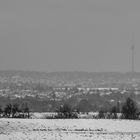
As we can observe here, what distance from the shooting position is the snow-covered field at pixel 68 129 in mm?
45531

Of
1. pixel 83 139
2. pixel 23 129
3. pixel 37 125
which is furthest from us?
pixel 37 125

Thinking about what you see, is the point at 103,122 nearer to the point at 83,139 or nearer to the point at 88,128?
the point at 88,128

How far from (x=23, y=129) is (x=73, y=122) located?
9370mm

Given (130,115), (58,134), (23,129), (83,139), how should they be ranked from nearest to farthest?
1. (83,139)
2. (58,134)
3. (23,129)
4. (130,115)

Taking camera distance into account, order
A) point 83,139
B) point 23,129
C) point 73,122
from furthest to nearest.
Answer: point 73,122, point 23,129, point 83,139

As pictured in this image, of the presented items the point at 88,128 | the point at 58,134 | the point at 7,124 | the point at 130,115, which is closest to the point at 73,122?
the point at 88,128

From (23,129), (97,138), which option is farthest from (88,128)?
(97,138)

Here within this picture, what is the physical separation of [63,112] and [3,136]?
152 ft

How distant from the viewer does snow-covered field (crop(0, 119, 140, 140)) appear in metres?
45.5

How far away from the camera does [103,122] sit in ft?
201

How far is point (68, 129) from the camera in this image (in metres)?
54.6

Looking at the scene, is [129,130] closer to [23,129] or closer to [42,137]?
[23,129]

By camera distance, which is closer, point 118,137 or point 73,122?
point 118,137

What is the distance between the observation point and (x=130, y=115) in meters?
85.2
